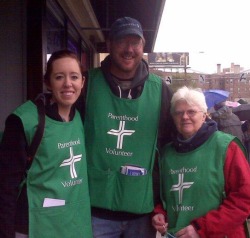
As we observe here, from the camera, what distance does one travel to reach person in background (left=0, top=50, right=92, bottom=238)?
2004 millimetres

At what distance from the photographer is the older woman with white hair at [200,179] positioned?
2238 millimetres

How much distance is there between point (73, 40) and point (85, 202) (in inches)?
193

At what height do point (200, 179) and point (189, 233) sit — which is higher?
point (200, 179)

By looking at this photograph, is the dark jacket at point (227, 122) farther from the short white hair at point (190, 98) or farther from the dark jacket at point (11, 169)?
the dark jacket at point (11, 169)

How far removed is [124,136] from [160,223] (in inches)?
19.9

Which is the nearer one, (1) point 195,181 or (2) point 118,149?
(1) point 195,181

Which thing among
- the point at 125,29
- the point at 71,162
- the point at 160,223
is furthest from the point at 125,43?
the point at 160,223

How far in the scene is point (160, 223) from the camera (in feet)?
8.02

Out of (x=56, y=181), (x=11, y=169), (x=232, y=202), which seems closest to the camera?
(x=11, y=169)

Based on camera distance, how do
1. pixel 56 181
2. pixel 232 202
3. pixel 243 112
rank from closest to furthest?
pixel 56 181, pixel 232 202, pixel 243 112

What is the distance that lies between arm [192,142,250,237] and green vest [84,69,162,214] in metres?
0.37

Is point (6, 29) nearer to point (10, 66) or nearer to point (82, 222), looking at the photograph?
point (10, 66)

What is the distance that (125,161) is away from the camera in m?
2.43

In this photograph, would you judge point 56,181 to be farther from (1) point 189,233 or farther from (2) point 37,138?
(1) point 189,233
